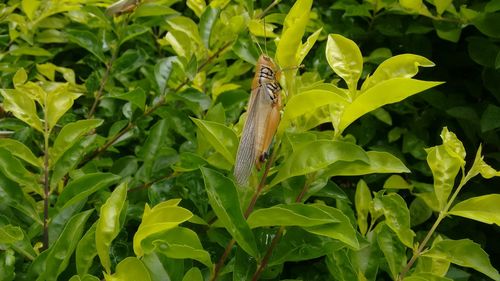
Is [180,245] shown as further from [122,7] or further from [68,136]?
[122,7]

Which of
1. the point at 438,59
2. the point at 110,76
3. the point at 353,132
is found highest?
the point at 110,76

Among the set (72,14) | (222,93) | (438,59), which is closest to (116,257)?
(222,93)

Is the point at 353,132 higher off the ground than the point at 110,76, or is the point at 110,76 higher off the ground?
the point at 110,76

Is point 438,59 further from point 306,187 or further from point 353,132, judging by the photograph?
point 306,187

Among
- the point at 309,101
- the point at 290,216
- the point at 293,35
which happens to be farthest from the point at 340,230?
the point at 293,35

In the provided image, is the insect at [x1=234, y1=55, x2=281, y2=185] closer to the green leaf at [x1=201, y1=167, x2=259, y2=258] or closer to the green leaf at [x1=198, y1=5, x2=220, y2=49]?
the green leaf at [x1=201, y1=167, x2=259, y2=258]

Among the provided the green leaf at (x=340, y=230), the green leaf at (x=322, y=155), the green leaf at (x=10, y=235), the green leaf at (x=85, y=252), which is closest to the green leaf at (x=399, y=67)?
the green leaf at (x=322, y=155)

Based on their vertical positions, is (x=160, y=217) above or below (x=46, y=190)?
above

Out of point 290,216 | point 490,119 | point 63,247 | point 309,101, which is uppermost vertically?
point 309,101
